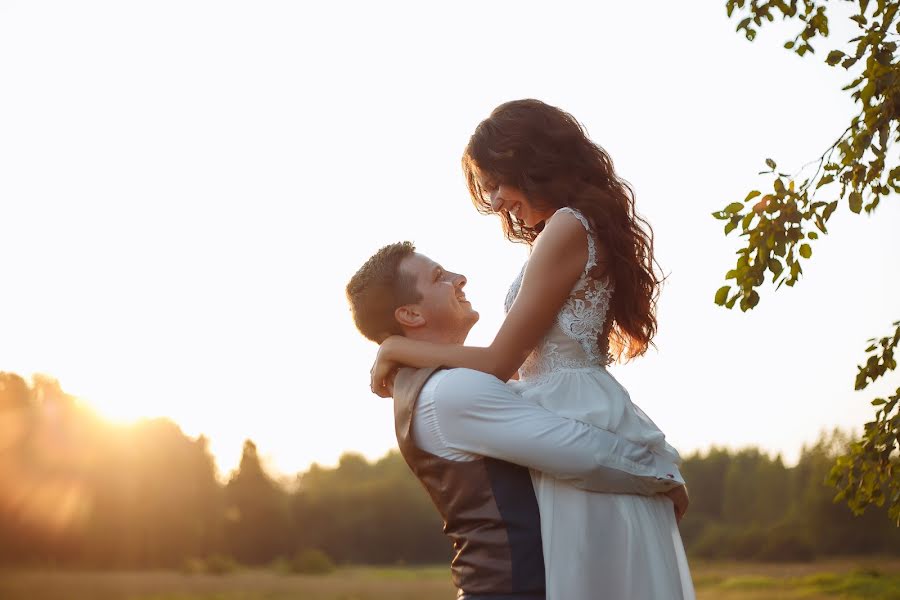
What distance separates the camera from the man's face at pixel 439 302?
276 cm

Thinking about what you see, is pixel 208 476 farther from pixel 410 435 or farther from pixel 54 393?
pixel 410 435

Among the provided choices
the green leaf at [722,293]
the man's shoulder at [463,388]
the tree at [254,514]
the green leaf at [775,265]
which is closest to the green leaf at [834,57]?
the green leaf at [775,265]

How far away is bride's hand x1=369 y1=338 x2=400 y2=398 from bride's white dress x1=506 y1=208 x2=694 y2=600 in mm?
360

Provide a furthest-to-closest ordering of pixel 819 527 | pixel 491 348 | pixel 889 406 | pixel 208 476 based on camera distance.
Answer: pixel 819 527 → pixel 208 476 → pixel 889 406 → pixel 491 348

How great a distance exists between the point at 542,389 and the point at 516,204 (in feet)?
2.17

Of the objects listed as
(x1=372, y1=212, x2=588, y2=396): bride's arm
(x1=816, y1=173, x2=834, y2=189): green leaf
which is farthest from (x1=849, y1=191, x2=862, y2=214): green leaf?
(x1=372, y1=212, x2=588, y2=396): bride's arm

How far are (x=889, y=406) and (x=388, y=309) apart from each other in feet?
7.23

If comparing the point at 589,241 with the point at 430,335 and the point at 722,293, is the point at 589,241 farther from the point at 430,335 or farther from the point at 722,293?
the point at 722,293

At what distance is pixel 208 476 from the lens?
13078 millimetres

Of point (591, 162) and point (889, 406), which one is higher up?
point (591, 162)

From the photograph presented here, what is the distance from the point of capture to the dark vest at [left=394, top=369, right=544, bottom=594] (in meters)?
2.28

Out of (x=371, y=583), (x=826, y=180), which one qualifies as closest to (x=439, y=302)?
(x=826, y=180)

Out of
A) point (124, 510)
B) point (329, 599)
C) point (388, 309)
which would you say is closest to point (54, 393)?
point (124, 510)

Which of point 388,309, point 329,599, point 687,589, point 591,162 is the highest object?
point 591,162
